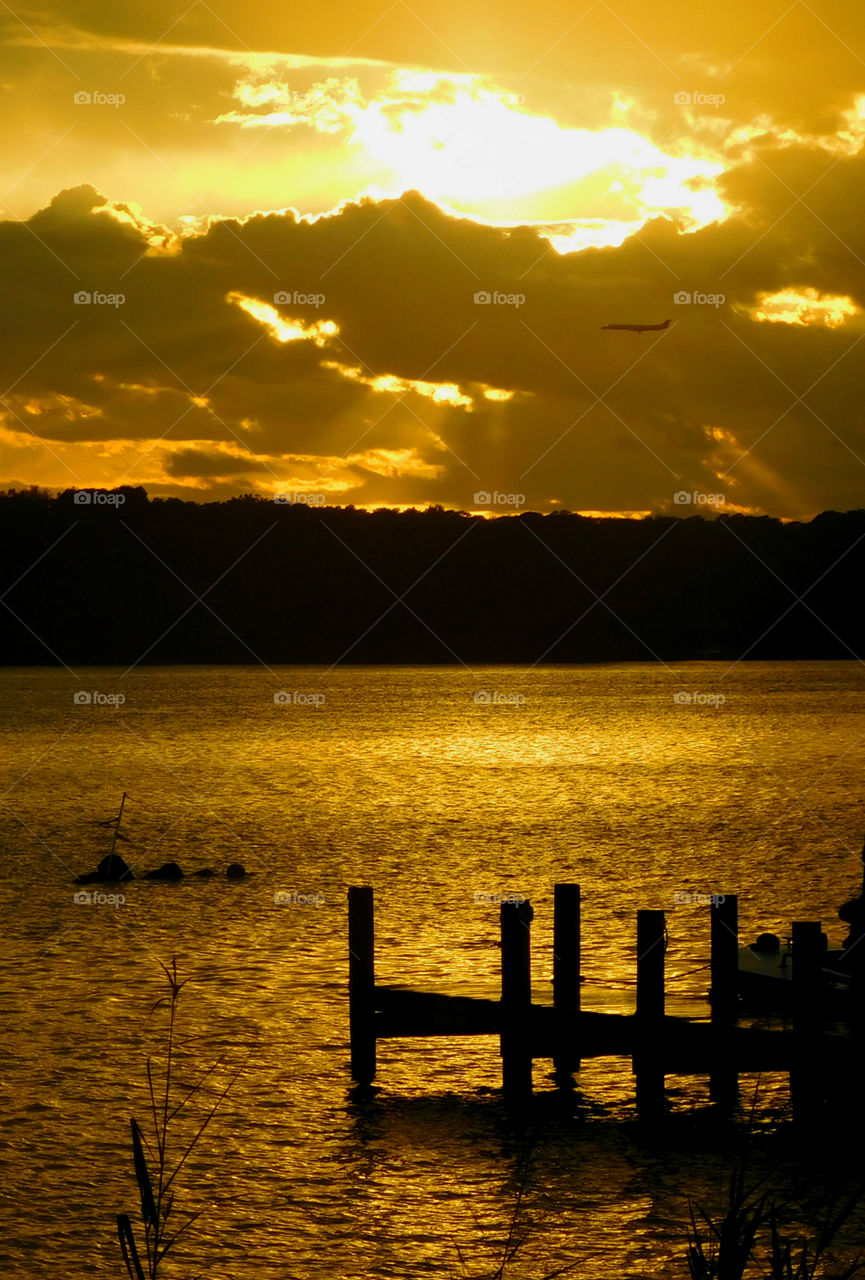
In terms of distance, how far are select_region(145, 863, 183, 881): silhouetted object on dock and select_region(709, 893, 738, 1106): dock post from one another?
2164 cm

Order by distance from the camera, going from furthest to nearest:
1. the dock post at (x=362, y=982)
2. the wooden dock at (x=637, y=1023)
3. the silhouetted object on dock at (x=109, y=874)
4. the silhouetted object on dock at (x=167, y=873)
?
the silhouetted object on dock at (x=167, y=873), the silhouetted object on dock at (x=109, y=874), the dock post at (x=362, y=982), the wooden dock at (x=637, y=1023)

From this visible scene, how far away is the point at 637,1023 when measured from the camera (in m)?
14.1

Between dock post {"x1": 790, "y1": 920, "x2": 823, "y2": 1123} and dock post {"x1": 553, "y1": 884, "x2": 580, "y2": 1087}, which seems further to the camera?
dock post {"x1": 553, "y1": 884, "x2": 580, "y2": 1087}

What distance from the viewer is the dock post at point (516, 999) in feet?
47.0

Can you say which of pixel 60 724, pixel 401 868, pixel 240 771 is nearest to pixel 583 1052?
pixel 401 868

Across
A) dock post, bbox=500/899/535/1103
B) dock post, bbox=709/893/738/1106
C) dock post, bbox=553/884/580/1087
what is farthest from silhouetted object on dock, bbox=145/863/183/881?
dock post, bbox=709/893/738/1106

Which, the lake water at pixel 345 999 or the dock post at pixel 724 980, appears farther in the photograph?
the dock post at pixel 724 980

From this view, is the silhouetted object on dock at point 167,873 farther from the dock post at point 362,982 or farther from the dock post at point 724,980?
the dock post at point 724,980

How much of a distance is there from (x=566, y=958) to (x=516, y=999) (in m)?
1.48

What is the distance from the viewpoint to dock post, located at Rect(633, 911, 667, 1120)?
45.2 ft

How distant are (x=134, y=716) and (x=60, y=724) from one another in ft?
42.0

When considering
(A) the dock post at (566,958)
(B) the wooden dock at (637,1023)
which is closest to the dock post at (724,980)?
(B) the wooden dock at (637,1023)

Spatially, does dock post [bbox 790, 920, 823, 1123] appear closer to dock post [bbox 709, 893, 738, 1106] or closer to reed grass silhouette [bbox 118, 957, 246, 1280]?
dock post [bbox 709, 893, 738, 1106]

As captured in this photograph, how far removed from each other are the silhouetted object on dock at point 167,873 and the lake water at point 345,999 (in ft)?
4.43
